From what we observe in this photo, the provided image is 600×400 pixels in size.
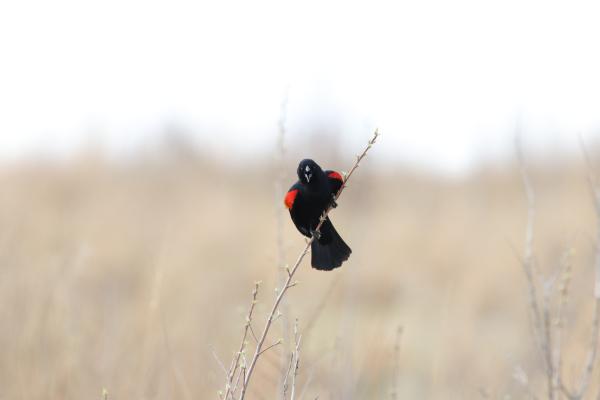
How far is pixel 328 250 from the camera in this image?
1521 mm

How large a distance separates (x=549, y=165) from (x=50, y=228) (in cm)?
808

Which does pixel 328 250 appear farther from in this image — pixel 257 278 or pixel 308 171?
pixel 257 278

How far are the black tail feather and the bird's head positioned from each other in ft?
0.40

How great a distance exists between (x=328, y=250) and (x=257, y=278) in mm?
5099

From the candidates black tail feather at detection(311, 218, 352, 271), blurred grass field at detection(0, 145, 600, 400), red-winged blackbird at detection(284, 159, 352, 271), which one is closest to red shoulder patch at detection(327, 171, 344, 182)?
red-winged blackbird at detection(284, 159, 352, 271)

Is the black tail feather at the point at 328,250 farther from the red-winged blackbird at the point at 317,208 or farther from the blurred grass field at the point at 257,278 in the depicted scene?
the blurred grass field at the point at 257,278

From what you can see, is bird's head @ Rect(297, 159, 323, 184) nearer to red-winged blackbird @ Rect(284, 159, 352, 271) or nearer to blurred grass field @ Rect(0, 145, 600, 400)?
red-winged blackbird @ Rect(284, 159, 352, 271)

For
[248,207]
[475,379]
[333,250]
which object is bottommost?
[248,207]

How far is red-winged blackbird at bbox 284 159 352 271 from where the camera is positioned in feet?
4.88

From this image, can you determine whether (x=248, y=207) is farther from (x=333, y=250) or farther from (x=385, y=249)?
(x=333, y=250)

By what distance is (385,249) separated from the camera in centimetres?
804

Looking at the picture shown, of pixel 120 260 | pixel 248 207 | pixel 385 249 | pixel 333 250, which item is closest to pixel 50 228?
pixel 120 260

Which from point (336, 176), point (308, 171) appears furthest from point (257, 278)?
point (308, 171)

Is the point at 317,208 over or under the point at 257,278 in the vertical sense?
over
